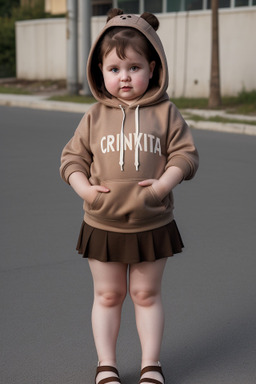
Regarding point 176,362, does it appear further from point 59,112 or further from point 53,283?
→ point 59,112

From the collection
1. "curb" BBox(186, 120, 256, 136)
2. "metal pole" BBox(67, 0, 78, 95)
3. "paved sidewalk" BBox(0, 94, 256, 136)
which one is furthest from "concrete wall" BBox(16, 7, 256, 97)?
"curb" BBox(186, 120, 256, 136)

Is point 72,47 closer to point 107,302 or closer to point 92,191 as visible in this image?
point 107,302

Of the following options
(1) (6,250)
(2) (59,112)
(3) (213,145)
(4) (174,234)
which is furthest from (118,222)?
(2) (59,112)

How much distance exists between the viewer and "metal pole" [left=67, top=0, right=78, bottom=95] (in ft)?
66.8

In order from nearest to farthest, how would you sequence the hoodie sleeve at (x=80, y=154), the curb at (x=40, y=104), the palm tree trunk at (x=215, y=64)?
1. the hoodie sleeve at (x=80, y=154)
2. the palm tree trunk at (x=215, y=64)
3. the curb at (x=40, y=104)

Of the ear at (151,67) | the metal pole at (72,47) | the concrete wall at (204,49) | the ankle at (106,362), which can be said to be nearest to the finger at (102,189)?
the ear at (151,67)

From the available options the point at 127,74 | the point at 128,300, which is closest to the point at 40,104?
the point at 128,300

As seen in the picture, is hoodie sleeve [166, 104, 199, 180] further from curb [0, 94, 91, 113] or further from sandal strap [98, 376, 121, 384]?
curb [0, 94, 91, 113]

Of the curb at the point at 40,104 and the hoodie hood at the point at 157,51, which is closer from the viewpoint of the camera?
the hoodie hood at the point at 157,51

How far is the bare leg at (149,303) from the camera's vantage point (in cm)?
325

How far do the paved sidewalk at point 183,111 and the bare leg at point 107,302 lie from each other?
9.87 meters

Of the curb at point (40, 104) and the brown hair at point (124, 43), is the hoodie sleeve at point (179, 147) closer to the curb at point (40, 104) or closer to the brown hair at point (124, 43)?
the brown hair at point (124, 43)

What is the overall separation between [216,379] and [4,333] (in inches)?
48.1

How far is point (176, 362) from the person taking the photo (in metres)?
3.74
